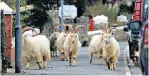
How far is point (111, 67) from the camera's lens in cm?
2264

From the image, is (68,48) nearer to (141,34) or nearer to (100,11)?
(141,34)

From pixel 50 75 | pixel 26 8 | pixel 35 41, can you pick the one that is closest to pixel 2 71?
pixel 50 75

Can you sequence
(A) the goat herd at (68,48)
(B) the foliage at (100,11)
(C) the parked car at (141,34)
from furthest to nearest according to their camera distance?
(B) the foliage at (100,11), (A) the goat herd at (68,48), (C) the parked car at (141,34)

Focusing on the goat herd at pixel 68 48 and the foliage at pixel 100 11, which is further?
the foliage at pixel 100 11

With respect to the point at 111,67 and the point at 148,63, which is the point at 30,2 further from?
the point at 148,63

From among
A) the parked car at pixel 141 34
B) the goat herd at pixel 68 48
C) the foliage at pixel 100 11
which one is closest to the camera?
the parked car at pixel 141 34

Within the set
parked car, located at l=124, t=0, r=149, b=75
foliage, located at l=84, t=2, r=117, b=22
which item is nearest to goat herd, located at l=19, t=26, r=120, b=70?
parked car, located at l=124, t=0, r=149, b=75

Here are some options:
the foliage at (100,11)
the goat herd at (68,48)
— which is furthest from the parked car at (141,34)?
the foliage at (100,11)

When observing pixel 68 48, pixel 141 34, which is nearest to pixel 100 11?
pixel 68 48

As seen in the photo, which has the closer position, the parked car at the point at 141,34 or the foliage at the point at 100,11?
the parked car at the point at 141,34

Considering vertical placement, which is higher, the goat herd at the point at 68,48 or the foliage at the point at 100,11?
the foliage at the point at 100,11

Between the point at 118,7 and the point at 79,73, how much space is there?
46345 mm

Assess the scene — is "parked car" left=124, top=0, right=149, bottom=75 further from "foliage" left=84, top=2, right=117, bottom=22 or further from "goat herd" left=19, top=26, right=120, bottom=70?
"foliage" left=84, top=2, right=117, bottom=22

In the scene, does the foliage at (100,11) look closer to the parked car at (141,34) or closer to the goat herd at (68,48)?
A: the goat herd at (68,48)
